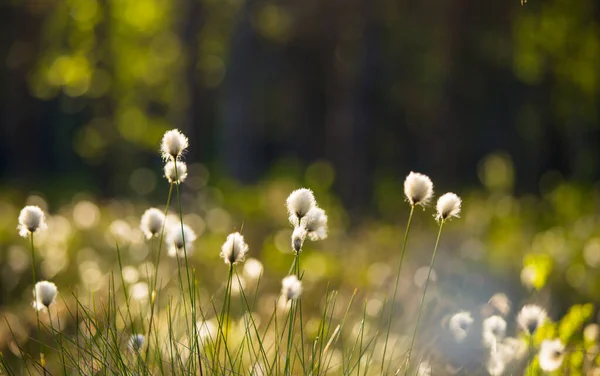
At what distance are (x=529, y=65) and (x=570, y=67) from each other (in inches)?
43.5

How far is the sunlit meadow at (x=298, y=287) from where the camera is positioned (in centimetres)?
269

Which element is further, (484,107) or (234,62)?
(484,107)

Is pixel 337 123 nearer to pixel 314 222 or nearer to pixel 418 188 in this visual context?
pixel 314 222

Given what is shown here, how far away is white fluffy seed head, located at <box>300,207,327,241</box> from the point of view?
2642 millimetres

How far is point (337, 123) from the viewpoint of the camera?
17.9 metres

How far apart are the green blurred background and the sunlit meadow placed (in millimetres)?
66

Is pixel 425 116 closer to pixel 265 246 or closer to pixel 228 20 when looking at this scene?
pixel 228 20

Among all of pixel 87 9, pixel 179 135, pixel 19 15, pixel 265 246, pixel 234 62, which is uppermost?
pixel 19 15

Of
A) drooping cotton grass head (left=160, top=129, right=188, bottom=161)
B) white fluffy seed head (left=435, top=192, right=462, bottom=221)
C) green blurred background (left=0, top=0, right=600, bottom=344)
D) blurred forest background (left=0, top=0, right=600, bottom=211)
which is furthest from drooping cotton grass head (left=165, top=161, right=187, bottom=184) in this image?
blurred forest background (left=0, top=0, right=600, bottom=211)

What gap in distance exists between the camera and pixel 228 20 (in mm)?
18156

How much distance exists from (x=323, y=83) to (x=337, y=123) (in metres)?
13.8

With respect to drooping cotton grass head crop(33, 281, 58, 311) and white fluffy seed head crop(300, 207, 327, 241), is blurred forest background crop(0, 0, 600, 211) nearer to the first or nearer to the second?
drooping cotton grass head crop(33, 281, 58, 311)

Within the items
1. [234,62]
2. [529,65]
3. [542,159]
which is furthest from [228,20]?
[542,159]

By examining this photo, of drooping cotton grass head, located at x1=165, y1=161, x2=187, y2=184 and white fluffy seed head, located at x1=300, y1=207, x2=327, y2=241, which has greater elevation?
drooping cotton grass head, located at x1=165, y1=161, x2=187, y2=184
